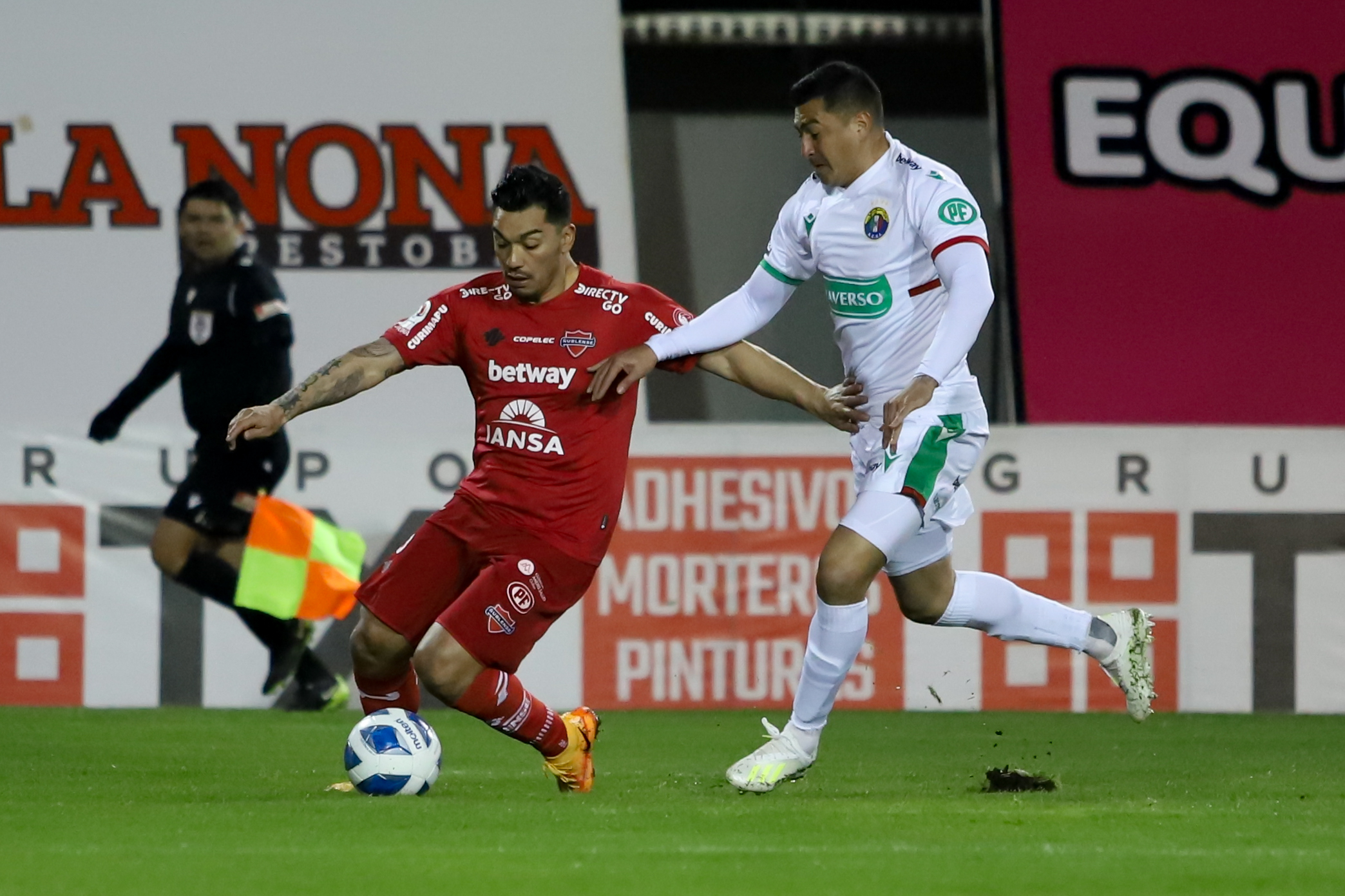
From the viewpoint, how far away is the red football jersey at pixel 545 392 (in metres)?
5.90

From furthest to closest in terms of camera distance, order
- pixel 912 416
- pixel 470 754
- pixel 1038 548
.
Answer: pixel 1038 548 → pixel 470 754 → pixel 912 416

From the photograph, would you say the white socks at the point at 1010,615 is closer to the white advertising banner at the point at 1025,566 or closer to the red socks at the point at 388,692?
the red socks at the point at 388,692

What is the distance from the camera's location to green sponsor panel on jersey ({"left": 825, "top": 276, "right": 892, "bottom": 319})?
6.03 metres

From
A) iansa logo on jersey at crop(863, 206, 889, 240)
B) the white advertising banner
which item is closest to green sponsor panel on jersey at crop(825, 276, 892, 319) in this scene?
iansa logo on jersey at crop(863, 206, 889, 240)

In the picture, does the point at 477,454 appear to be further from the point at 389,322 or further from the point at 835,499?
the point at 389,322

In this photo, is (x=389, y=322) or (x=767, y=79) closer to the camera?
(x=389, y=322)

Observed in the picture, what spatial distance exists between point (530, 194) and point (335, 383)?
0.78 metres

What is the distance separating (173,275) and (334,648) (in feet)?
7.13

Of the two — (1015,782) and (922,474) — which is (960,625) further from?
(922,474)

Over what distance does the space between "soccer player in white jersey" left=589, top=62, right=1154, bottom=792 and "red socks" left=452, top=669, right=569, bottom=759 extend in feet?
1.74

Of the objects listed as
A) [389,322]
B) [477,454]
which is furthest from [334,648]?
[477,454]

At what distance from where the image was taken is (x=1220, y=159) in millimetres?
10977

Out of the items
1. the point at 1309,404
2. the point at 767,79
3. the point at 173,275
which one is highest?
the point at 767,79

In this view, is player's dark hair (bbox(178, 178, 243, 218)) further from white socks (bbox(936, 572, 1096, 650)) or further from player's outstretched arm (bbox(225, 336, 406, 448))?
white socks (bbox(936, 572, 1096, 650))
